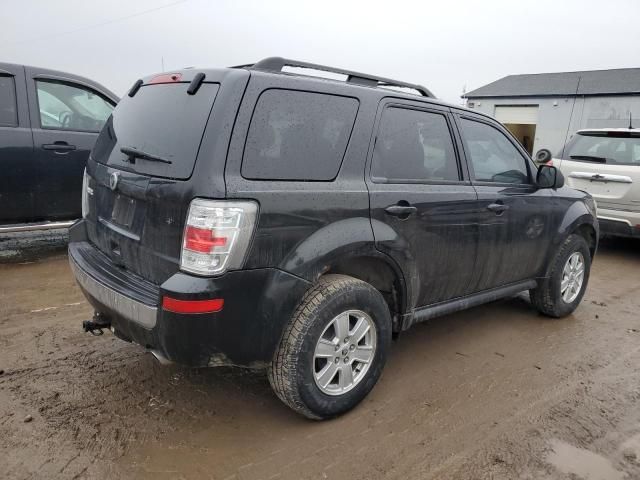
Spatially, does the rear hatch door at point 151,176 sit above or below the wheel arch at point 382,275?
above

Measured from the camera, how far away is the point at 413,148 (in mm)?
3191

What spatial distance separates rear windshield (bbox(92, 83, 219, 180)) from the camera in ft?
8.07

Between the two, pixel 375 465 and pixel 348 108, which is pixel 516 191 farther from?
pixel 375 465

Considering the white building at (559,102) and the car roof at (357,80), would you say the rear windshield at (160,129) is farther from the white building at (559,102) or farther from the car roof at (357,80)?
the white building at (559,102)

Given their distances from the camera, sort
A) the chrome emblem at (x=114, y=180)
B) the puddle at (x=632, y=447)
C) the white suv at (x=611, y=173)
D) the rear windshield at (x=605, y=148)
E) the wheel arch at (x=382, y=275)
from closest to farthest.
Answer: the puddle at (x=632, y=447), the chrome emblem at (x=114, y=180), the wheel arch at (x=382, y=275), the white suv at (x=611, y=173), the rear windshield at (x=605, y=148)

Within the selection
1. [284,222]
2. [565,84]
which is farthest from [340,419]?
[565,84]

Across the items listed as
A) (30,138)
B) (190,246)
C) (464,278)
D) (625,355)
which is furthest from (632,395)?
(30,138)

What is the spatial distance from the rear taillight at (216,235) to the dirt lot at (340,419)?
97 cm

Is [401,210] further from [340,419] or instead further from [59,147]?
[59,147]

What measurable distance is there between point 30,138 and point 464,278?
4414mm

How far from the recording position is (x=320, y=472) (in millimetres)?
2430

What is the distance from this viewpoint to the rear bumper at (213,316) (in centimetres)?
231

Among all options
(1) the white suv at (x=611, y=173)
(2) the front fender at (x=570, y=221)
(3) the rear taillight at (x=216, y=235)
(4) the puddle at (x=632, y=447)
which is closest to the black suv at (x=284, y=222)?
(3) the rear taillight at (x=216, y=235)

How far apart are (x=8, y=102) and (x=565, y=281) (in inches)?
220
